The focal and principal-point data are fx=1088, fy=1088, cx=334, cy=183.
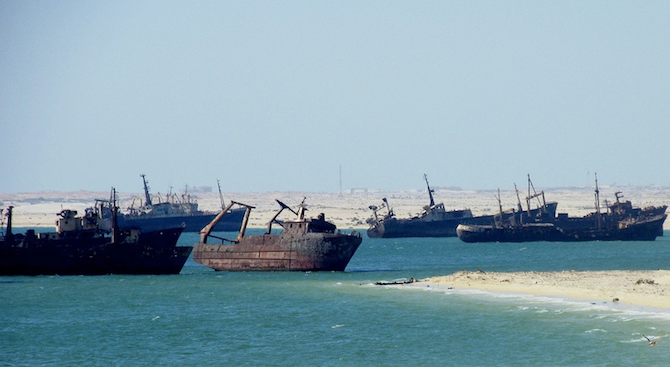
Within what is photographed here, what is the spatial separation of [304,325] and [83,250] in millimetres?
30576

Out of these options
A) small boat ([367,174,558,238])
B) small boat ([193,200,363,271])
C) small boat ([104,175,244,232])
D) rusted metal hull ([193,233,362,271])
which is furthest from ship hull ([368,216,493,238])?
small boat ([193,200,363,271])

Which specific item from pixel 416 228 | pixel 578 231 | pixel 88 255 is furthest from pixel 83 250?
pixel 416 228

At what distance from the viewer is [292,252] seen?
2844 inches

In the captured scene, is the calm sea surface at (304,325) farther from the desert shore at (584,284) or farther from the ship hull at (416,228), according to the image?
the ship hull at (416,228)

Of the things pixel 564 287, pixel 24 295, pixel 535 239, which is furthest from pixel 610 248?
pixel 24 295

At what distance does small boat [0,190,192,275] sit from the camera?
7262 centimetres

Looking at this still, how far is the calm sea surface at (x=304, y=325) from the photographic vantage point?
38.4 metres

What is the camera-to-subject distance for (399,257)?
100 meters

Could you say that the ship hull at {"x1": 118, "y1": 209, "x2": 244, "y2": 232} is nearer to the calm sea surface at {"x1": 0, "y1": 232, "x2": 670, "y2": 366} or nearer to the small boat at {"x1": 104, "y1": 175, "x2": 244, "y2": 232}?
the small boat at {"x1": 104, "y1": 175, "x2": 244, "y2": 232}

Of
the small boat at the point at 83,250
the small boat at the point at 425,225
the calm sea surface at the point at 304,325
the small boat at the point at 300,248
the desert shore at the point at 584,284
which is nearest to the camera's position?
the calm sea surface at the point at 304,325

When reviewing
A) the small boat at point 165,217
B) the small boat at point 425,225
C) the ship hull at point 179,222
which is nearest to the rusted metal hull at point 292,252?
the small boat at point 425,225

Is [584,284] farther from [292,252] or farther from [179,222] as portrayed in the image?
[179,222]

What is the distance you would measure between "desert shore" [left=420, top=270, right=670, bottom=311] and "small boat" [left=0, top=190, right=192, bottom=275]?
807 inches

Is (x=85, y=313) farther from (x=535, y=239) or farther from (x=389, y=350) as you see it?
(x=535, y=239)
